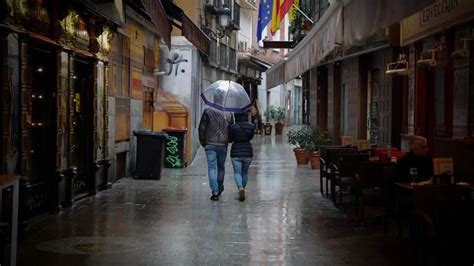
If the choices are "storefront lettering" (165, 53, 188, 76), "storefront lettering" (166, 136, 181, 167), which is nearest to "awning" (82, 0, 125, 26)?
"storefront lettering" (166, 136, 181, 167)

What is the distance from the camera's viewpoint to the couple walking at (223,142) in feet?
39.2

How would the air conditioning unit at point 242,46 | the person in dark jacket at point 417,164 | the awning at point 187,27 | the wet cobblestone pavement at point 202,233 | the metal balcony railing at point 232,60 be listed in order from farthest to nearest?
the air conditioning unit at point 242,46 → the metal balcony railing at point 232,60 → the awning at point 187,27 → the person in dark jacket at point 417,164 → the wet cobblestone pavement at point 202,233

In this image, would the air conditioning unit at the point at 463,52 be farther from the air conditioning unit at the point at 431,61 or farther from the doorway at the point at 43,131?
the doorway at the point at 43,131

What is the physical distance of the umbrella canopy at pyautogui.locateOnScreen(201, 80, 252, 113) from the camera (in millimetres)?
12430

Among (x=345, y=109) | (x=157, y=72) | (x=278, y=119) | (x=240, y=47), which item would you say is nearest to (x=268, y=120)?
(x=278, y=119)

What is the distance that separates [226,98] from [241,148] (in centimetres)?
111

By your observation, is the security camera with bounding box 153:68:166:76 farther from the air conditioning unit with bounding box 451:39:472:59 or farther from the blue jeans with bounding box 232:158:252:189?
the air conditioning unit with bounding box 451:39:472:59

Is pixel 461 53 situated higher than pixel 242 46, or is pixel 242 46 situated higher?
pixel 242 46

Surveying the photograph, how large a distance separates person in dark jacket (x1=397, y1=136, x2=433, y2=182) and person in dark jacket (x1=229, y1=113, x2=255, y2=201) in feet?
12.8

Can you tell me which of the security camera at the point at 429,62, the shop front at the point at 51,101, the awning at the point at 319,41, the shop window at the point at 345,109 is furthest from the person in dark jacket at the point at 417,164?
the shop window at the point at 345,109

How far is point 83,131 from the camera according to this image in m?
12.3

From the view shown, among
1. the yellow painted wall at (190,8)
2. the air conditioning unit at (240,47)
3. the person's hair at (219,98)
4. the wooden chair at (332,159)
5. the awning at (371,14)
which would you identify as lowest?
the wooden chair at (332,159)

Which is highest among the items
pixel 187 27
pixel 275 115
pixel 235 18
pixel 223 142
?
pixel 235 18

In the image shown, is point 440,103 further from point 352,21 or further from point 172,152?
point 172,152
